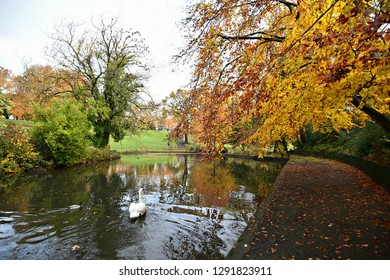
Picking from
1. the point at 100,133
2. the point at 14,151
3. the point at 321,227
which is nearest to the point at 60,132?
the point at 14,151

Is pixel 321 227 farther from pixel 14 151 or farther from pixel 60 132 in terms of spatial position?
pixel 60 132

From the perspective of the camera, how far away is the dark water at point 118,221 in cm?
518

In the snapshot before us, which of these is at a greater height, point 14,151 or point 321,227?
point 14,151

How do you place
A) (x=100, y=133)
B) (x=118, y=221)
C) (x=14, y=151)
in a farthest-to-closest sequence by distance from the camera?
(x=100, y=133) < (x=14, y=151) < (x=118, y=221)

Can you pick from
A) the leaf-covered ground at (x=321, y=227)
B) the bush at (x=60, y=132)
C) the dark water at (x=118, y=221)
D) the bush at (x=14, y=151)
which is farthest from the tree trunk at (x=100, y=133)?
the leaf-covered ground at (x=321, y=227)

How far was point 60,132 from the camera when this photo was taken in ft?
54.5

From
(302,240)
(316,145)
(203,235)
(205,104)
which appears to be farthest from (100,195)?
(316,145)

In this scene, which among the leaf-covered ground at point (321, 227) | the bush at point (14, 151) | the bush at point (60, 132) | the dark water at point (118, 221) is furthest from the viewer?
the bush at point (60, 132)

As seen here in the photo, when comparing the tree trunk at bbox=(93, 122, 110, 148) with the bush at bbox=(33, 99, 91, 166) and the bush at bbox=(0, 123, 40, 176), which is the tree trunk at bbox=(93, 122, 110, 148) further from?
the bush at bbox=(0, 123, 40, 176)

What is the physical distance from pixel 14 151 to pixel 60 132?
3139 millimetres

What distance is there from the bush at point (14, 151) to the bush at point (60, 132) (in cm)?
155

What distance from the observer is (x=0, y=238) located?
5.66 m

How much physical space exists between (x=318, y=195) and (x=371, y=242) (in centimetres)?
405

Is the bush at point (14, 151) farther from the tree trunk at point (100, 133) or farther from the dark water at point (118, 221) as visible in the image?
the tree trunk at point (100, 133)
